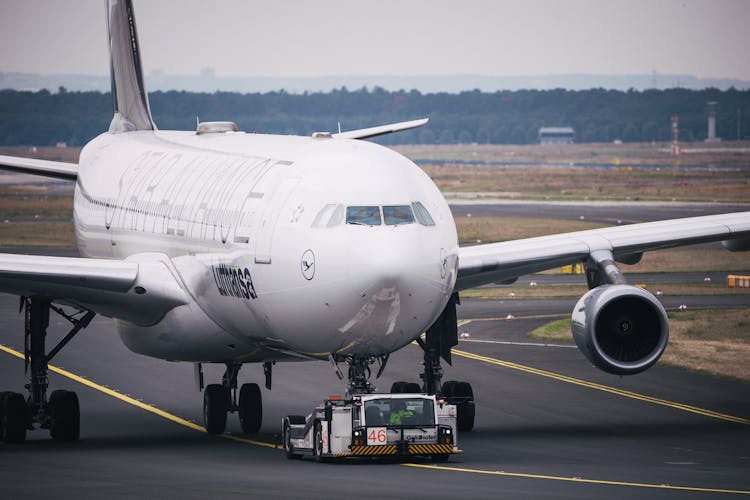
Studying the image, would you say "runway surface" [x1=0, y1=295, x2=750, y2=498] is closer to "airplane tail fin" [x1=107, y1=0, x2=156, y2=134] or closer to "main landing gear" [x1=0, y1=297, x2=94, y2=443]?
"main landing gear" [x1=0, y1=297, x2=94, y2=443]

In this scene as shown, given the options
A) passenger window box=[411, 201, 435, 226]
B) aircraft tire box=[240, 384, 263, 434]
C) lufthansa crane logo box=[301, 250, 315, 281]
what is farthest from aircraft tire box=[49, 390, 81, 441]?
→ passenger window box=[411, 201, 435, 226]

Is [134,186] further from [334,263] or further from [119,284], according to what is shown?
[334,263]

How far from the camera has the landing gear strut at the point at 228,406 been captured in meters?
32.2

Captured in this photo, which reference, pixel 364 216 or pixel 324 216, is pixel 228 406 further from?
pixel 364 216

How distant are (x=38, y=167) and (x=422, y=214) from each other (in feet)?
56.4

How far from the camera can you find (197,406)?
36.8 meters

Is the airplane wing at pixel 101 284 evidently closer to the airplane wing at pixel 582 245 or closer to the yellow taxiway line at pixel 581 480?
the airplane wing at pixel 582 245

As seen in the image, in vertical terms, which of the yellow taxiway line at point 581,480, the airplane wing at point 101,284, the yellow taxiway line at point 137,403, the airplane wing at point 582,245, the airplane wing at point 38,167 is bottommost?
the yellow taxiway line at point 137,403

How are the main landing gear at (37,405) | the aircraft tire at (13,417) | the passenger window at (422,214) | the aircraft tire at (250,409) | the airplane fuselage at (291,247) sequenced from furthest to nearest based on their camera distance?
the aircraft tire at (250,409), the main landing gear at (37,405), the aircraft tire at (13,417), the passenger window at (422,214), the airplane fuselage at (291,247)

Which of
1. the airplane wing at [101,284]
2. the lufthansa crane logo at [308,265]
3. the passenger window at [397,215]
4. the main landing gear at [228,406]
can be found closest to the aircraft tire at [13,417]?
the airplane wing at [101,284]

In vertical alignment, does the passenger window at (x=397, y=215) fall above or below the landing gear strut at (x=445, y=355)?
above

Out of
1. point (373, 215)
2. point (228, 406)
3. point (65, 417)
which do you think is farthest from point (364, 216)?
point (65, 417)

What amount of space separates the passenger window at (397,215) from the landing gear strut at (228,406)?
7.99 metres

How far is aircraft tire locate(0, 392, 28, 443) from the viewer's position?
30.4 m
